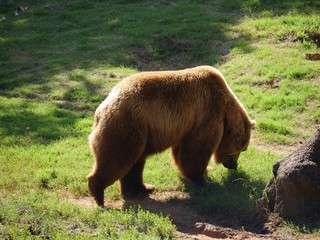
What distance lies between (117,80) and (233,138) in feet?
16.8

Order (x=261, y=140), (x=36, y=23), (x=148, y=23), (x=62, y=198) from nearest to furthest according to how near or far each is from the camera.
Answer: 1. (x=62, y=198)
2. (x=261, y=140)
3. (x=148, y=23)
4. (x=36, y=23)

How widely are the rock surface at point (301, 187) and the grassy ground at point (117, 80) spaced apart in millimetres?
752

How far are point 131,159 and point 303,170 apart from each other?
2.15 m

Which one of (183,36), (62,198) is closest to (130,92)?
(62,198)

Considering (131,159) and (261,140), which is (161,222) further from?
(261,140)

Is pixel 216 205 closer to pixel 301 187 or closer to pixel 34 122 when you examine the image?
pixel 301 187

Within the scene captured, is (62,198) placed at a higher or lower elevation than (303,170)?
lower

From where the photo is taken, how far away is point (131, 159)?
7.50 metres

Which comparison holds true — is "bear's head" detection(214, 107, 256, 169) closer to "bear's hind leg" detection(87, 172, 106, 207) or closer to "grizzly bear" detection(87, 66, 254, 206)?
"grizzly bear" detection(87, 66, 254, 206)

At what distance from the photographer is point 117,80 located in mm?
13320

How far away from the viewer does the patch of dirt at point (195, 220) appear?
670cm

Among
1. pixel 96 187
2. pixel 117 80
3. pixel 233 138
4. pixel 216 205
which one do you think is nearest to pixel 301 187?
pixel 216 205

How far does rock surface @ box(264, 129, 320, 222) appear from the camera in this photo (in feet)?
21.8

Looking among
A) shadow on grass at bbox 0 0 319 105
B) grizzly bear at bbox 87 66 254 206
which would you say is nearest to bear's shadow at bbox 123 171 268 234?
grizzly bear at bbox 87 66 254 206
